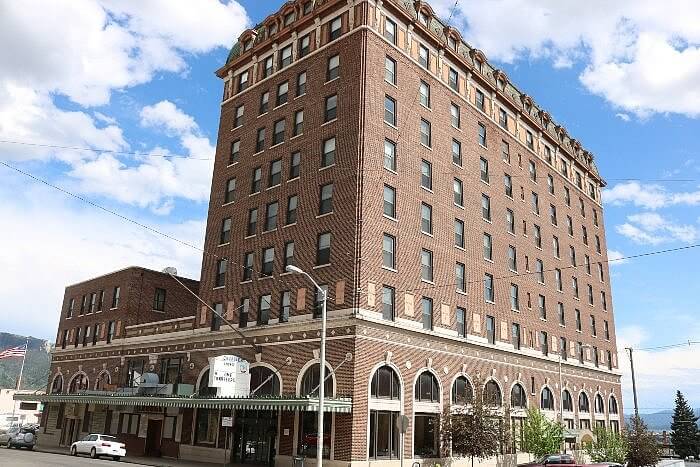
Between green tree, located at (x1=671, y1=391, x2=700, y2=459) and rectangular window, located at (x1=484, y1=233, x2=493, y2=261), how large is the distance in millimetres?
51521

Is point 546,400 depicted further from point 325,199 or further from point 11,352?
point 11,352

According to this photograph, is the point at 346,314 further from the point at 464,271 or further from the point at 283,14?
the point at 283,14

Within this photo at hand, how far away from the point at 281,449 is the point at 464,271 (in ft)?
57.2

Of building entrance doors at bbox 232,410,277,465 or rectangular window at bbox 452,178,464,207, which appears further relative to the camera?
rectangular window at bbox 452,178,464,207

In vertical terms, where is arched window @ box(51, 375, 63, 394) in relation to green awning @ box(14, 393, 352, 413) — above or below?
above

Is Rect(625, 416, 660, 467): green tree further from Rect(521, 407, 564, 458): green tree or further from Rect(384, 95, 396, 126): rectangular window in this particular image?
Rect(384, 95, 396, 126): rectangular window

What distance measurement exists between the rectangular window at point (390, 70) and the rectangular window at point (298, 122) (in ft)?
20.5

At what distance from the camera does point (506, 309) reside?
154 feet

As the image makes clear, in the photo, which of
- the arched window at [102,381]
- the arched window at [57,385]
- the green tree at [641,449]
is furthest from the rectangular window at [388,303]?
the arched window at [57,385]

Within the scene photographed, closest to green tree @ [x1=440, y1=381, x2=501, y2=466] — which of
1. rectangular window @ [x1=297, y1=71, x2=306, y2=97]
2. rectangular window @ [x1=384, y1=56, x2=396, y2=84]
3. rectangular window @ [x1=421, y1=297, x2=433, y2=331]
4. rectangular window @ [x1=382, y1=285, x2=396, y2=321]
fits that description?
rectangular window @ [x1=421, y1=297, x2=433, y2=331]

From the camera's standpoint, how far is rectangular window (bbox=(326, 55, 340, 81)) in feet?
133

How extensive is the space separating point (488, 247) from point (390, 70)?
15318 mm

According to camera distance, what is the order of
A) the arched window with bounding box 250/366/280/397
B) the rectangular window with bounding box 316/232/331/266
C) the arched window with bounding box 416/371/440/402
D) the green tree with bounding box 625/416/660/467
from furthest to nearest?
the green tree with bounding box 625/416/660/467 → the arched window with bounding box 416/371/440/402 → the arched window with bounding box 250/366/280/397 → the rectangular window with bounding box 316/232/331/266

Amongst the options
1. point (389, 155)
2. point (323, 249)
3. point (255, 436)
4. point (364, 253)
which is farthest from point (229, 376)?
point (389, 155)
